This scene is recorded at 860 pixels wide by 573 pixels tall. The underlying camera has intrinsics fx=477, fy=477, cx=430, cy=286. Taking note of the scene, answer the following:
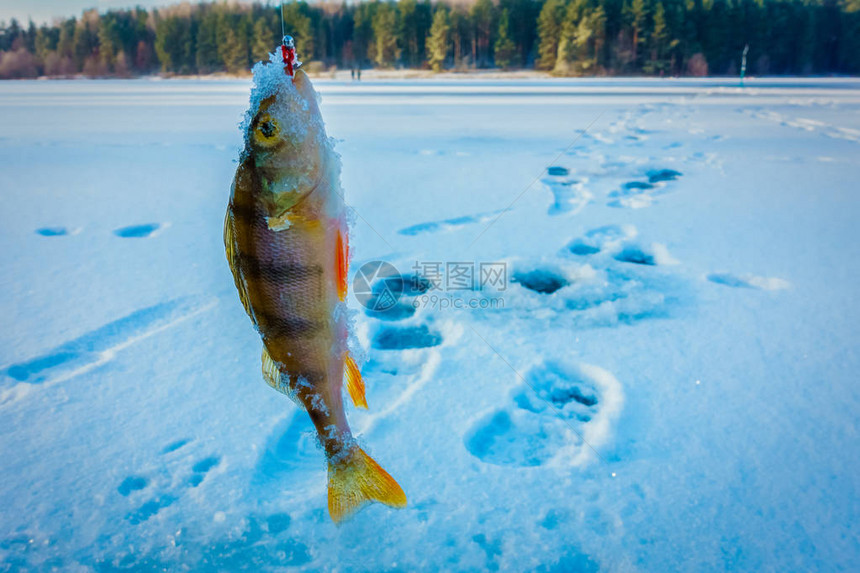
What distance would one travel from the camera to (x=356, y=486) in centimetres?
124

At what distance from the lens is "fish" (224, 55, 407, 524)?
0.90 meters

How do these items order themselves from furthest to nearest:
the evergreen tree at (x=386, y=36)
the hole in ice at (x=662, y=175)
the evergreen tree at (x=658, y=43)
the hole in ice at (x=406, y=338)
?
the evergreen tree at (x=386, y=36)
the evergreen tree at (x=658, y=43)
the hole in ice at (x=662, y=175)
the hole in ice at (x=406, y=338)

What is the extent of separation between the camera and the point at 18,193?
4.96 meters

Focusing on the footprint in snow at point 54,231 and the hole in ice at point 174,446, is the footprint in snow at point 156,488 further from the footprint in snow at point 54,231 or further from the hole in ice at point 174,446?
the footprint in snow at point 54,231

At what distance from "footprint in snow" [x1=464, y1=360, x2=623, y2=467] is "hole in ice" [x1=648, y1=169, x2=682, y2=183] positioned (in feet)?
13.4

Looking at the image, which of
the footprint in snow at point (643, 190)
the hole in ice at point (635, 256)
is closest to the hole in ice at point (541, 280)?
the hole in ice at point (635, 256)

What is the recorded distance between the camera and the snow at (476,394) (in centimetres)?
151

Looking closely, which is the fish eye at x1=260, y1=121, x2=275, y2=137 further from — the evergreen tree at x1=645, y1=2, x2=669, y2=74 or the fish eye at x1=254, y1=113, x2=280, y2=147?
the evergreen tree at x1=645, y1=2, x2=669, y2=74

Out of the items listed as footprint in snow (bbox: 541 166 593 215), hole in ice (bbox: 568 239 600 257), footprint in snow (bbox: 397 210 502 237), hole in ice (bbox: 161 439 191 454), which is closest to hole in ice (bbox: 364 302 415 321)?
footprint in snow (bbox: 397 210 502 237)

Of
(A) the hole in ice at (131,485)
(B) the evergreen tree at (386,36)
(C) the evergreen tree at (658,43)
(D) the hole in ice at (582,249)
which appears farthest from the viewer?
(B) the evergreen tree at (386,36)

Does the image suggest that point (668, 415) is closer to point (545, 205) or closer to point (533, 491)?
point (533, 491)

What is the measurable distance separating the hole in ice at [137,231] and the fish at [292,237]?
347cm

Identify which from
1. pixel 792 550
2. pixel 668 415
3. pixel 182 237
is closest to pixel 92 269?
pixel 182 237

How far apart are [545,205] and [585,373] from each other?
257 cm
